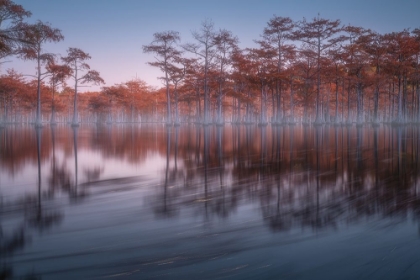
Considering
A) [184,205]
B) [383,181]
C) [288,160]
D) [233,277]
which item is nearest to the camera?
[233,277]

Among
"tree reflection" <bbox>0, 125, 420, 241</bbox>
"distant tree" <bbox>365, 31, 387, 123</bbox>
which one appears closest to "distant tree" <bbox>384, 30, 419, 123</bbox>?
"distant tree" <bbox>365, 31, 387, 123</bbox>

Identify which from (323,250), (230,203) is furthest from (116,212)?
(323,250)

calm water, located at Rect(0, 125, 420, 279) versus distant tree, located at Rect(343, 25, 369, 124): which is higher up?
distant tree, located at Rect(343, 25, 369, 124)

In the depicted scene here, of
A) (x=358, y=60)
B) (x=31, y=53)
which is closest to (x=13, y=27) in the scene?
(x=31, y=53)

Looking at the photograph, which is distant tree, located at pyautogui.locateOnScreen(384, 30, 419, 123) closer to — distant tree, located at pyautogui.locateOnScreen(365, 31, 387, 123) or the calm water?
distant tree, located at pyautogui.locateOnScreen(365, 31, 387, 123)

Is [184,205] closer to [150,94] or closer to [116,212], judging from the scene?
[116,212]

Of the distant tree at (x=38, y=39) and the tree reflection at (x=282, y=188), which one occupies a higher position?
the distant tree at (x=38, y=39)

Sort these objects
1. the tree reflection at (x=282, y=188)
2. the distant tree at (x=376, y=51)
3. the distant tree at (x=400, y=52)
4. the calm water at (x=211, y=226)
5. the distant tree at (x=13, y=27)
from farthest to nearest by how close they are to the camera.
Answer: the distant tree at (x=376, y=51)
the distant tree at (x=400, y=52)
the distant tree at (x=13, y=27)
the tree reflection at (x=282, y=188)
the calm water at (x=211, y=226)

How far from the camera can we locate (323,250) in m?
2.56

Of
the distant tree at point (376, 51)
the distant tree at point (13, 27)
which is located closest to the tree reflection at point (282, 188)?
the distant tree at point (13, 27)

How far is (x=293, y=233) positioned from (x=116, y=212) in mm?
Result: 1943

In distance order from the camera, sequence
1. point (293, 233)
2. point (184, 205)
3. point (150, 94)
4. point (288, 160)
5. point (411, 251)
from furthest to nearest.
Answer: point (150, 94), point (288, 160), point (184, 205), point (293, 233), point (411, 251)

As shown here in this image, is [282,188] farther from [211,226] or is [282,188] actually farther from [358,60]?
[358,60]

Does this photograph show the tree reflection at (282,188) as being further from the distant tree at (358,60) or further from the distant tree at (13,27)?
the distant tree at (358,60)
